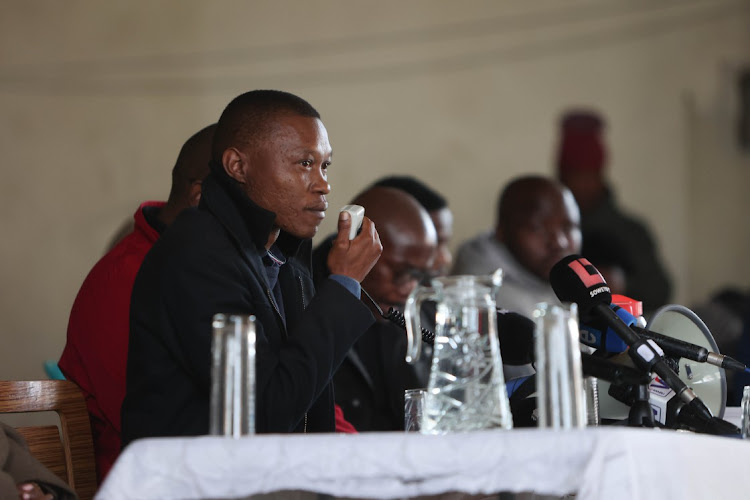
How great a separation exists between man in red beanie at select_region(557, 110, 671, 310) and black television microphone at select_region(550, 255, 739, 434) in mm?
4302

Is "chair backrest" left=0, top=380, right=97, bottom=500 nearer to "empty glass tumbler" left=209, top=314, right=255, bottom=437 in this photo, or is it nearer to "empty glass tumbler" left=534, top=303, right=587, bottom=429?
"empty glass tumbler" left=209, top=314, right=255, bottom=437

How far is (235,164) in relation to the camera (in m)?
2.04

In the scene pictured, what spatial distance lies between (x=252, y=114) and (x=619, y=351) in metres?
0.78

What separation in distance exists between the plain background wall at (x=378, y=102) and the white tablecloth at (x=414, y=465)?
3.40 meters

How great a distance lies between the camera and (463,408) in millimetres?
1491

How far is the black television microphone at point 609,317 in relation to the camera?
1683mm

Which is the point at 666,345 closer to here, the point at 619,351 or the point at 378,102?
the point at 619,351

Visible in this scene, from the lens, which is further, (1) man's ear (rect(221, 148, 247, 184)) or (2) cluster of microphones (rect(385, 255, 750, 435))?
(1) man's ear (rect(221, 148, 247, 184))

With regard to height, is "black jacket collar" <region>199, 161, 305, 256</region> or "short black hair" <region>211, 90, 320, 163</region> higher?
"short black hair" <region>211, 90, 320, 163</region>

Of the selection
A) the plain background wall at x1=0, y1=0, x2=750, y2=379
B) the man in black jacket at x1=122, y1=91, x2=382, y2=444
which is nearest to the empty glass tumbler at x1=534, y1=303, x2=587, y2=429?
the man in black jacket at x1=122, y1=91, x2=382, y2=444

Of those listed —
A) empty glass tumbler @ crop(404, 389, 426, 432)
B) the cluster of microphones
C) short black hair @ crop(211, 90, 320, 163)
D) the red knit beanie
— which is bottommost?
empty glass tumbler @ crop(404, 389, 426, 432)

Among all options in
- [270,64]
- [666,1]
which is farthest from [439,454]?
[666,1]

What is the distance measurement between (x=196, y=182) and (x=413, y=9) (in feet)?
11.1

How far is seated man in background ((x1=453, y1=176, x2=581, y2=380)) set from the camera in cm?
381
